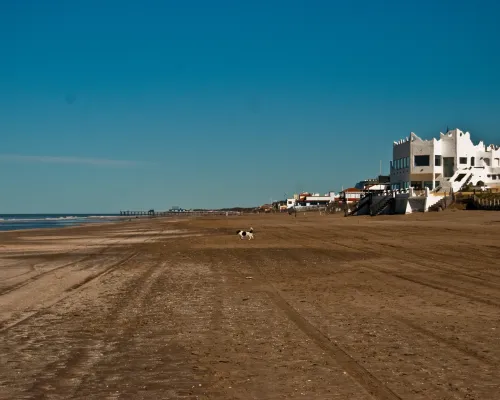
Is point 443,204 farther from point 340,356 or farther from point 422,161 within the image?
point 340,356

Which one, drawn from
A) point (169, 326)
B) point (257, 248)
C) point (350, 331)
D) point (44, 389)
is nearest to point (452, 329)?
point (350, 331)

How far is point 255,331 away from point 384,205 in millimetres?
55488

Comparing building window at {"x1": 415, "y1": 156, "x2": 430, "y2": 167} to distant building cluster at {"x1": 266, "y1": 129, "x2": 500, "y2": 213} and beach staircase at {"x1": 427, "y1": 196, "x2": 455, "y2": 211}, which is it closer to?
distant building cluster at {"x1": 266, "y1": 129, "x2": 500, "y2": 213}

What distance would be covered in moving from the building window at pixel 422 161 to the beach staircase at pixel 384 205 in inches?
277

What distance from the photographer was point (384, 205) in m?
61.9

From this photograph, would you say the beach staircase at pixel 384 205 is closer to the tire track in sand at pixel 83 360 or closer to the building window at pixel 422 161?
the building window at pixel 422 161

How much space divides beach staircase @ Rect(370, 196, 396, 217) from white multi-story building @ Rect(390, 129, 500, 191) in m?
5.04

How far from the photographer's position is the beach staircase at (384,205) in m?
61.2

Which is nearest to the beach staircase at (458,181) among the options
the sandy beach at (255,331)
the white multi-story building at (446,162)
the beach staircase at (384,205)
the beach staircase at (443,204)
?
the white multi-story building at (446,162)

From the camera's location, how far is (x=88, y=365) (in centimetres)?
664

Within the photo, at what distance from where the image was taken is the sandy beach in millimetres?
5828

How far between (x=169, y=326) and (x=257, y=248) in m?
15.6

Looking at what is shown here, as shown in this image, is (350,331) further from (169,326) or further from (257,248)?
(257,248)

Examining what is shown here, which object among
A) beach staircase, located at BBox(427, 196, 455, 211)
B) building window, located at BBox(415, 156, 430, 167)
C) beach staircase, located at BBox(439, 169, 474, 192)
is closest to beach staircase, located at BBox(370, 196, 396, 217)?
beach staircase, located at BBox(439, 169, 474, 192)
